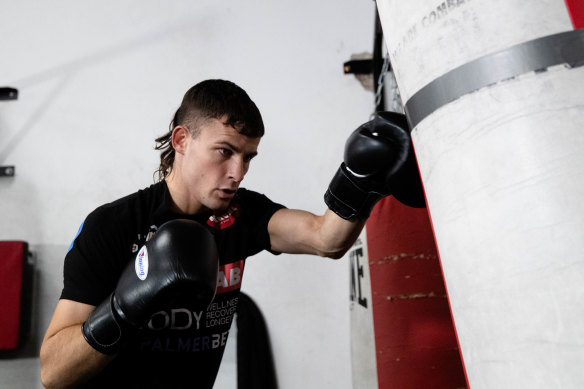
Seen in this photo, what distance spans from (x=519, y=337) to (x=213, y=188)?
0.89m

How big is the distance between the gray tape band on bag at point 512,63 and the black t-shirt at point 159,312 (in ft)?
2.64

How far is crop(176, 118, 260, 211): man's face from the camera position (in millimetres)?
1191

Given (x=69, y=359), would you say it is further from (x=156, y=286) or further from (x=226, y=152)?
(x=226, y=152)

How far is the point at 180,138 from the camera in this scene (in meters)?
1.29

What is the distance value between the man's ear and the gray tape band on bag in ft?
2.89

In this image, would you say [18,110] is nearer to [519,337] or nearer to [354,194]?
[354,194]

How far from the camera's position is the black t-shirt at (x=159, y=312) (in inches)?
42.8

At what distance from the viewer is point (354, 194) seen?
1021mm

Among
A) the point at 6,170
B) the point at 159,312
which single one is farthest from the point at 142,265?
the point at 6,170

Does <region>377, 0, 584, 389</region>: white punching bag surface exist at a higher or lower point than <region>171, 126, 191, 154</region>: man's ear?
lower

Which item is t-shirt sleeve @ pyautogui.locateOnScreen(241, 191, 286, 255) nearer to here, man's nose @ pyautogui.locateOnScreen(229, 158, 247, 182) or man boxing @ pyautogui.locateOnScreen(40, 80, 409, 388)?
man boxing @ pyautogui.locateOnScreen(40, 80, 409, 388)

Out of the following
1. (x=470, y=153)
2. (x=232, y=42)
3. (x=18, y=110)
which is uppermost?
(x=232, y=42)

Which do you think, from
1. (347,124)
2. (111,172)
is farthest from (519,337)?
→ (111,172)

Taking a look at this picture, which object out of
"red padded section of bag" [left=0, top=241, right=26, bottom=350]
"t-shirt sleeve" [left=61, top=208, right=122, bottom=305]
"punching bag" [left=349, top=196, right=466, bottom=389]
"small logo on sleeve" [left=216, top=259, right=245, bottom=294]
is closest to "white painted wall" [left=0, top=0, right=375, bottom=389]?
"red padded section of bag" [left=0, top=241, right=26, bottom=350]
